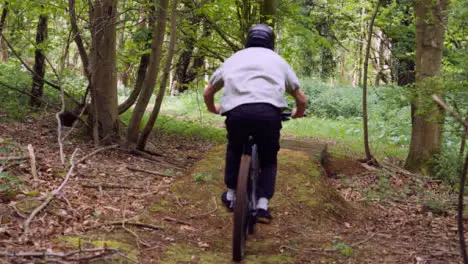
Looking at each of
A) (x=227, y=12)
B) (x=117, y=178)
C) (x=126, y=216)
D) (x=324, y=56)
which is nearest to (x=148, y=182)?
(x=117, y=178)

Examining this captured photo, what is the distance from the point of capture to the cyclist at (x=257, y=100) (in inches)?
158

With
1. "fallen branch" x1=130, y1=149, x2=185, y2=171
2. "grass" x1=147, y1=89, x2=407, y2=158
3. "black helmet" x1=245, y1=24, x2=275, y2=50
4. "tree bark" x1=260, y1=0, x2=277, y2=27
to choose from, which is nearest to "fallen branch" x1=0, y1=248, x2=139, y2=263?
"black helmet" x1=245, y1=24, x2=275, y2=50

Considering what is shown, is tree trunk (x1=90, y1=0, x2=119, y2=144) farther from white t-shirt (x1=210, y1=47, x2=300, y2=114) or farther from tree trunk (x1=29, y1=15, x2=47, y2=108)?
white t-shirt (x1=210, y1=47, x2=300, y2=114)

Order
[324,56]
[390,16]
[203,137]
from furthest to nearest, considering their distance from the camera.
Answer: [324,56]
[390,16]
[203,137]

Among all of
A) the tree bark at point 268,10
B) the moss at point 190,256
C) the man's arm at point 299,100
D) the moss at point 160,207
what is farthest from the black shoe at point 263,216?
the tree bark at point 268,10

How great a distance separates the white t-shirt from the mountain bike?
0.30 metres

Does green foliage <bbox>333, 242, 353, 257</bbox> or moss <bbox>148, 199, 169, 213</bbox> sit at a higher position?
moss <bbox>148, 199, 169, 213</bbox>

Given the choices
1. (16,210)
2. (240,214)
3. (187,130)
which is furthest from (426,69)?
(16,210)

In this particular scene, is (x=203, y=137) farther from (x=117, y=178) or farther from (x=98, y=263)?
(x=98, y=263)

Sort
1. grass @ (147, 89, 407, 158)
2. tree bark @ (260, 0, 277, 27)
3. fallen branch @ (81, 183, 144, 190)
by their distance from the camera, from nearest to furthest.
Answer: fallen branch @ (81, 183, 144, 190), tree bark @ (260, 0, 277, 27), grass @ (147, 89, 407, 158)

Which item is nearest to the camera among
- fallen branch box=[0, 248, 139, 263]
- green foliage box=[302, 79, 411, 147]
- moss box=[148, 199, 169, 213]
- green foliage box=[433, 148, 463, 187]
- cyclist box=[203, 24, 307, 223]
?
fallen branch box=[0, 248, 139, 263]

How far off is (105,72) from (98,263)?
5.67 meters

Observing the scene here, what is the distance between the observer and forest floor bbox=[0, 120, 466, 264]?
13.1 feet

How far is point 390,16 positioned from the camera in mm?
15609
